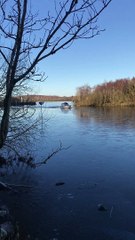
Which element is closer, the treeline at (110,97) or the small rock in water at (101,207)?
the small rock in water at (101,207)

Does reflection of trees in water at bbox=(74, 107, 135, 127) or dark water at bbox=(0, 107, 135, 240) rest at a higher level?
reflection of trees in water at bbox=(74, 107, 135, 127)

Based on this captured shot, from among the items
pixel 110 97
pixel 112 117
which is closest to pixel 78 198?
pixel 112 117

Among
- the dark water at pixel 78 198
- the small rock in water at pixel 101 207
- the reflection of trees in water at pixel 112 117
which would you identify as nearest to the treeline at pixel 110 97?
the reflection of trees in water at pixel 112 117

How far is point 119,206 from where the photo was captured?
32.2ft

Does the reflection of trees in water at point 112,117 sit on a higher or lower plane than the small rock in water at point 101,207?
higher

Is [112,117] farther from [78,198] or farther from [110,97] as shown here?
[110,97]

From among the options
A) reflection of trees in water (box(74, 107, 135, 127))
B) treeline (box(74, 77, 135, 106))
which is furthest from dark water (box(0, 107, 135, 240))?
treeline (box(74, 77, 135, 106))

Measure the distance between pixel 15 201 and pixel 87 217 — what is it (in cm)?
261

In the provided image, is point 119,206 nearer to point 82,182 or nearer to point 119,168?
point 82,182

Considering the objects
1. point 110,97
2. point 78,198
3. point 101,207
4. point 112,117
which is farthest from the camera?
point 110,97

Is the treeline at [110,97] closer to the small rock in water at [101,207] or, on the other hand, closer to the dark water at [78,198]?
the dark water at [78,198]

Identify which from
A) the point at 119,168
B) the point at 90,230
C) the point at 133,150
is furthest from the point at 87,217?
the point at 133,150

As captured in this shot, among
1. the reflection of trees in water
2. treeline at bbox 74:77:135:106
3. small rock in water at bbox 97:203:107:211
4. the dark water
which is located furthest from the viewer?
treeline at bbox 74:77:135:106

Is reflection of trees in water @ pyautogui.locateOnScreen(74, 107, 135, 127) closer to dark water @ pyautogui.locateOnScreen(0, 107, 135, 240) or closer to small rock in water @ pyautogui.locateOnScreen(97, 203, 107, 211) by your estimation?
dark water @ pyautogui.locateOnScreen(0, 107, 135, 240)
